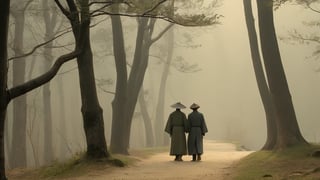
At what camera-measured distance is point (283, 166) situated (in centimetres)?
1272

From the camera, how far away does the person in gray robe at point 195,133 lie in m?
16.1

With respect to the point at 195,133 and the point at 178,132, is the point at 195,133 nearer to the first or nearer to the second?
the point at 195,133

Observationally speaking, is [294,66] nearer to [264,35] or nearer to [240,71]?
[240,71]

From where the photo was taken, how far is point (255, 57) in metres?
19.6

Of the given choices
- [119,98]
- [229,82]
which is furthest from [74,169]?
[229,82]

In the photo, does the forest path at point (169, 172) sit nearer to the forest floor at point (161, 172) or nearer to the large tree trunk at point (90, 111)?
the forest floor at point (161, 172)

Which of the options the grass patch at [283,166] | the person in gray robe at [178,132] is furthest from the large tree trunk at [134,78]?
the grass patch at [283,166]

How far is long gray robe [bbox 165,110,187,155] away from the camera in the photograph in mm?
16141

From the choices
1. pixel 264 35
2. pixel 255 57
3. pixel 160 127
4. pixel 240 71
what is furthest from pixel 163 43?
pixel 240 71

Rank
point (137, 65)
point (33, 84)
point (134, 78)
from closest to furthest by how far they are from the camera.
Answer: point (33, 84) < point (137, 65) < point (134, 78)

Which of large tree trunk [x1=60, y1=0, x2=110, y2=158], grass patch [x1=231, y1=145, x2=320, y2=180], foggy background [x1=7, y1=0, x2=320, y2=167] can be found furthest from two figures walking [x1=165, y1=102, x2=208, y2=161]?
foggy background [x1=7, y1=0, x2=320, y2=167]

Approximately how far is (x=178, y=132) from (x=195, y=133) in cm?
54

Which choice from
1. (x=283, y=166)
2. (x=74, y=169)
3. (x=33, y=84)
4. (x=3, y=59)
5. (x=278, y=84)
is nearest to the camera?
(x=3, y=59)

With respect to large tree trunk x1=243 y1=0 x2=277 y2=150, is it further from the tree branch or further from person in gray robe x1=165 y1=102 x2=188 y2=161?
the tree branch
